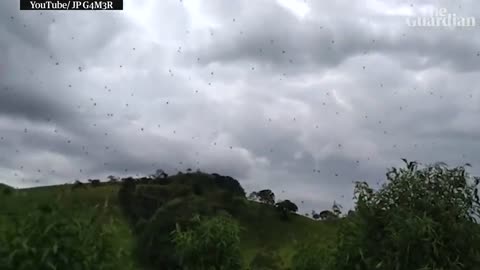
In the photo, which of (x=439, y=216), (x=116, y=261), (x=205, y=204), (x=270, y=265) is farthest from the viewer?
(x=205, y=204)

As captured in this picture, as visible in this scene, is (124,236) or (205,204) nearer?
(124,236)

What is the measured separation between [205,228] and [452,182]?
8.04 metres

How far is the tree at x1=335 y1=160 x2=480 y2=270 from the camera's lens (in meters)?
10.8

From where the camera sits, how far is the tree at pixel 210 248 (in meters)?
17.6

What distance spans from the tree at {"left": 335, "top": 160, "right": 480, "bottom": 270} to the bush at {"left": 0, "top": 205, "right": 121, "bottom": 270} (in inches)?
230

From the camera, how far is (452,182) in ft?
38.1

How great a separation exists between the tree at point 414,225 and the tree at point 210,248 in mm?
6155

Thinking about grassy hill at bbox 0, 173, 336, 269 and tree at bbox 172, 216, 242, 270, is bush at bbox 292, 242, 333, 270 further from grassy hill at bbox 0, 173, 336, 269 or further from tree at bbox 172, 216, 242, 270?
tree at bbox 172, 216, 242, 270

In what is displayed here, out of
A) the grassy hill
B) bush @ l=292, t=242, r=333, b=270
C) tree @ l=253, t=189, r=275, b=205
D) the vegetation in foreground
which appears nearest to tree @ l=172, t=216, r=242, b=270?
the vegetation in foreground

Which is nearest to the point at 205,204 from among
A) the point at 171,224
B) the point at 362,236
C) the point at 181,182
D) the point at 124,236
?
A: the point at 171,224

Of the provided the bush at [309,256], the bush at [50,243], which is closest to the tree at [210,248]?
the bush at [309,256]

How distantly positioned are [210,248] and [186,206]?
16867 mm

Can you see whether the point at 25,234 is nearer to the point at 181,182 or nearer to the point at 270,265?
the point at 270,265

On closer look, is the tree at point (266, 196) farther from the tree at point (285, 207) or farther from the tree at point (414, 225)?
the tree at point (414, 225)
